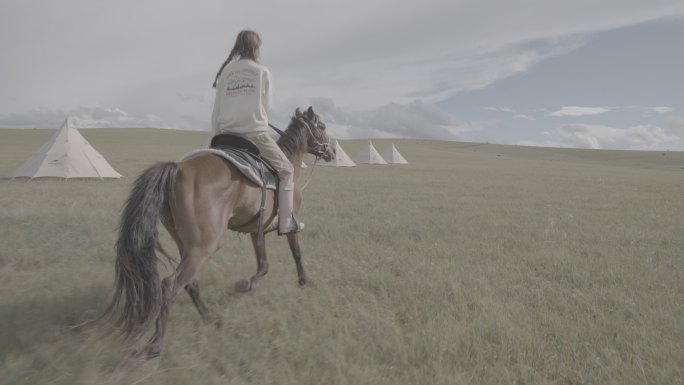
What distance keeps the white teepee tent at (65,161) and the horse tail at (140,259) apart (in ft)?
50.0

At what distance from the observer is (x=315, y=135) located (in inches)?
223

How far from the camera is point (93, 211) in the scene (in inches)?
373

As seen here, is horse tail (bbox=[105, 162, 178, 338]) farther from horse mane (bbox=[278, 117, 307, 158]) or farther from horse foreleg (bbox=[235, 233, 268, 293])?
horse mane (bbox=[278, 117, 307, 158])

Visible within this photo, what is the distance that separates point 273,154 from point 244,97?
0.70 meters

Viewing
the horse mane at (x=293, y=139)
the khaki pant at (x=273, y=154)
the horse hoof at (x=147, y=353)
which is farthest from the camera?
the horse mane at (x=293, y=139)

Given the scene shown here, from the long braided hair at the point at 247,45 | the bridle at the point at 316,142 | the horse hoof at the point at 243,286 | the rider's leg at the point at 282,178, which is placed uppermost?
the long braided hair at the point at 247,45

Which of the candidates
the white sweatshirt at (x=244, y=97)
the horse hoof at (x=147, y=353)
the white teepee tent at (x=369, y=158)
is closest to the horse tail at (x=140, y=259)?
the horse hoof at (x=147, y=353)

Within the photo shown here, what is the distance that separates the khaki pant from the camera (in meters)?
4.48

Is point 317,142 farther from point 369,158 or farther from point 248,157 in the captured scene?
point 369,158

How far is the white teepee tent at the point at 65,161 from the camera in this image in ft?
50.5

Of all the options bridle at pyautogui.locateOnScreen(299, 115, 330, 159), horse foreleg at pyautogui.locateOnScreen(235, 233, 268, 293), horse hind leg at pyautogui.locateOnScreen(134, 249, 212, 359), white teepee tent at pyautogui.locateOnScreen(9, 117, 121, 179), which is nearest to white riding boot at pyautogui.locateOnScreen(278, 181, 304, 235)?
horse foreleg at pyautogui.locateOnScreen(235, 233, 268, 293)

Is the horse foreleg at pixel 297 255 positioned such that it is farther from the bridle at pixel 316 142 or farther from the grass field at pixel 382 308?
the bridle at pixel 316 142

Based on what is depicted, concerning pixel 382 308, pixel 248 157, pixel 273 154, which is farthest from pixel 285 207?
pixel 382 308

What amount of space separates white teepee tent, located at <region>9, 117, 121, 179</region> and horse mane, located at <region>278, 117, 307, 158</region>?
14305 mm
